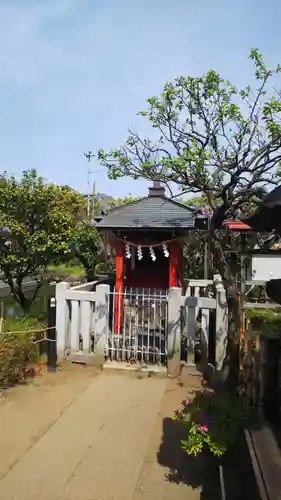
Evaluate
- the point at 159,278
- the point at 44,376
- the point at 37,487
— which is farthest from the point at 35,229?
the point at 37,487

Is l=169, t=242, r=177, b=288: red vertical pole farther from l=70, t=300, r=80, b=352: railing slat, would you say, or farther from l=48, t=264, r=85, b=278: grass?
l=48, t=264, r=85, b=278: grass

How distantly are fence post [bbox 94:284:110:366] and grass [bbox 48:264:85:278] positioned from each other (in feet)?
14.0

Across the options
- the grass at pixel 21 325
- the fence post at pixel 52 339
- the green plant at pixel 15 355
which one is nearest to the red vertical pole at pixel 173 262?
the fence post at pixel 52 339

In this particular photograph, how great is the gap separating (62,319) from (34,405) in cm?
203

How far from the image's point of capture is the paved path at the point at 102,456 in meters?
3.38

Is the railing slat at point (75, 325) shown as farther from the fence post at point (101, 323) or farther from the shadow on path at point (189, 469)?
the shadow on path at point (189, 469)

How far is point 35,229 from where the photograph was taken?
9352mm

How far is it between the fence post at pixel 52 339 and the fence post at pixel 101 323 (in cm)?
75

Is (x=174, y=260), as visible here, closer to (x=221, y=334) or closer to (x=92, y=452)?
(x=221, y=334)

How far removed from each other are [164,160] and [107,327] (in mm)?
3308

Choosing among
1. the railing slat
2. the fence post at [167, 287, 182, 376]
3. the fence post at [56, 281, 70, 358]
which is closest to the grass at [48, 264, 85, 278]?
the fence post at [56, 281, 70, 358]

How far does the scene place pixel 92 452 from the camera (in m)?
4.03

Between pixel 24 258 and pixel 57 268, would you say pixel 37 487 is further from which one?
pixel 57 268

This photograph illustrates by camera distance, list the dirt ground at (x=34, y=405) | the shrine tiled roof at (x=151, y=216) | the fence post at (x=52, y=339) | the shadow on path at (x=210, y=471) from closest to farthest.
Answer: the shadow on path at (x=210, y=471), the dirt ground at (x=34, y=405), the fence post at (x=52, y=339), the shrine tiled roof at (x=151, y=216)
